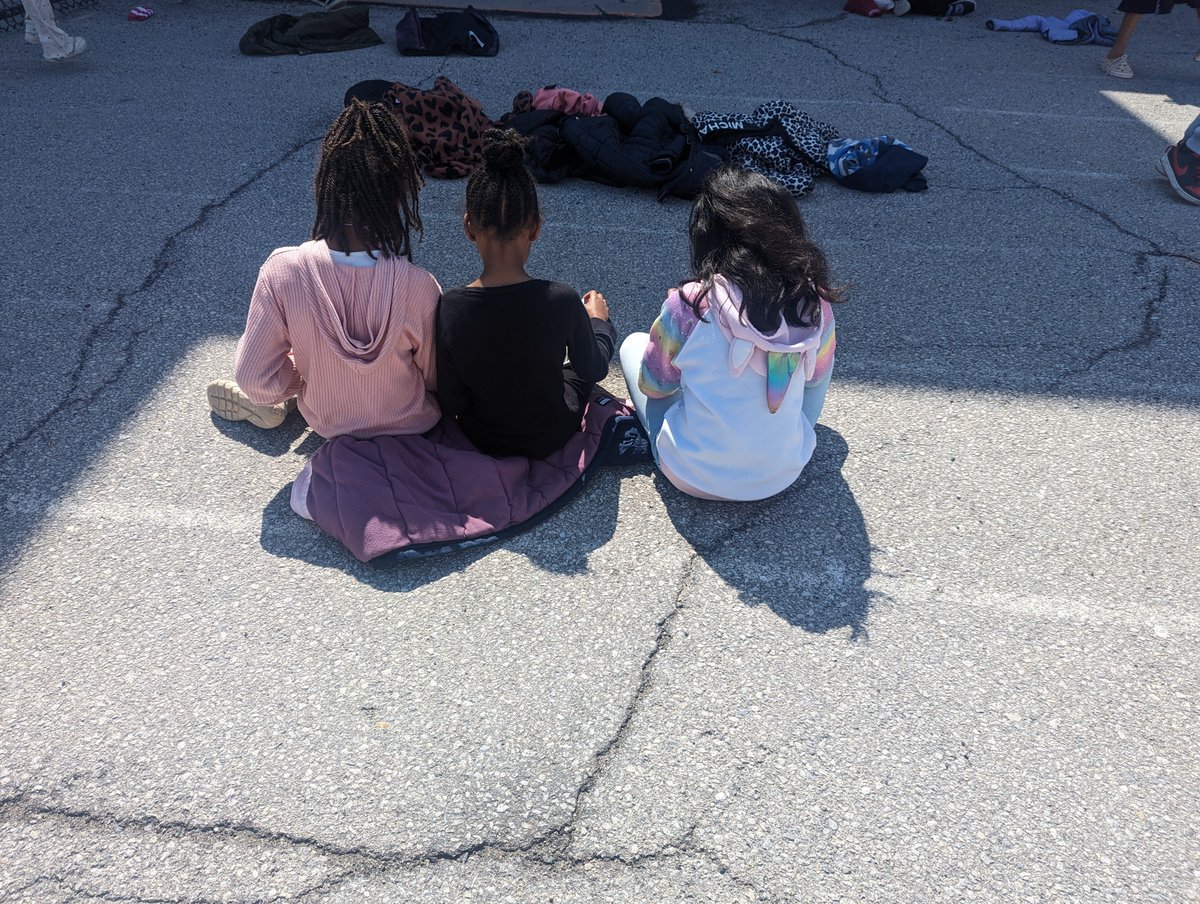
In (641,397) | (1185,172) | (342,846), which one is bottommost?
(342,846)

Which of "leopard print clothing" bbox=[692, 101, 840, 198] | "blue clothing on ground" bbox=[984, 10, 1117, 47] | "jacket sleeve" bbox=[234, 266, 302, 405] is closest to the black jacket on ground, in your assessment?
"leopard print clothing" bbox=[692, 101, 840, 198]

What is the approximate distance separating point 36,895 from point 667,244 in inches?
148

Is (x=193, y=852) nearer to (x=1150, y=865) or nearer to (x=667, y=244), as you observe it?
(x=1150, y=865)

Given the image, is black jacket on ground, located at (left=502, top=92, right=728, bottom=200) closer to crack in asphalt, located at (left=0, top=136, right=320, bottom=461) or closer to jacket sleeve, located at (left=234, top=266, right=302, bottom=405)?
crack in asphalt, located at (left=0, top=136, right=320, bottom=461)

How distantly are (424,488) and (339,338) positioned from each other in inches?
21.3

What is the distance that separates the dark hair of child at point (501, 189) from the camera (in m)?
2.55

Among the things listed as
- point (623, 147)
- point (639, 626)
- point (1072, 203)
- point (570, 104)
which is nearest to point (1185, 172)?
point (1072, 203)

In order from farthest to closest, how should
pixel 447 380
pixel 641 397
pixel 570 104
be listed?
pixel 570 104, pixel 641 397, pixel 447 380

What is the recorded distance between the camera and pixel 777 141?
520 cm

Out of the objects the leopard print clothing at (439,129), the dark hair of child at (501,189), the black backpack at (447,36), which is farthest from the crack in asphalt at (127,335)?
the black backpack at (447,36)

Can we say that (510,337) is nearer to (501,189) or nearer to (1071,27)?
(501,189)

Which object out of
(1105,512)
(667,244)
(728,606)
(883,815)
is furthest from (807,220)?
(883,815)

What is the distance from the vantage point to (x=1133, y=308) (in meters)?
4.10

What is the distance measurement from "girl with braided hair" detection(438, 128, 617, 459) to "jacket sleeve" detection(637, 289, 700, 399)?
16cm
